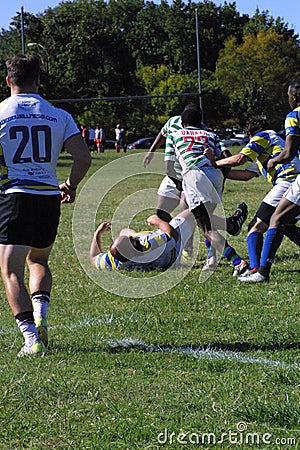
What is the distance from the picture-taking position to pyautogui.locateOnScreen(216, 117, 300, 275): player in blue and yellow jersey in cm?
804

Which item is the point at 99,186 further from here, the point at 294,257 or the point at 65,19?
the point at 65,19

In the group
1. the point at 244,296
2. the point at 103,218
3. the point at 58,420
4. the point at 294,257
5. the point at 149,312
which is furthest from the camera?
the point at 103,218

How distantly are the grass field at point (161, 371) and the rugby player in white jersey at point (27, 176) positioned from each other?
0.34 m

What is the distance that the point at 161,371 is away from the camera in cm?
481

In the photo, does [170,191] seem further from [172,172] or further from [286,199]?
[286,199]

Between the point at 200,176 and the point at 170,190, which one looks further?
the point at 170,190

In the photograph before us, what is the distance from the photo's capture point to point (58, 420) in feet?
13.0

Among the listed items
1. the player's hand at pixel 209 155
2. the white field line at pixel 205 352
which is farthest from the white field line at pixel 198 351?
the player's hand at pixel 209 155

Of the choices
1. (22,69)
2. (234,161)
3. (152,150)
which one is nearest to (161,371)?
(22,69)

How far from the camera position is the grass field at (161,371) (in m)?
3.77

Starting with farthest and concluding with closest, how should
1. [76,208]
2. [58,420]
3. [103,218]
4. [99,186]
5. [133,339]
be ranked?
1. [99,186]
2. [76,208]
3. [103,218]
4. [133,339]
5. [58,420]

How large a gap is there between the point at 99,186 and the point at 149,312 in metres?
16.7

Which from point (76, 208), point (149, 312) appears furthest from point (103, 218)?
point (149, 312)

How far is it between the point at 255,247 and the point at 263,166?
0.83 m
